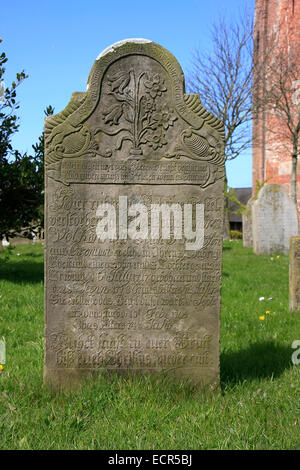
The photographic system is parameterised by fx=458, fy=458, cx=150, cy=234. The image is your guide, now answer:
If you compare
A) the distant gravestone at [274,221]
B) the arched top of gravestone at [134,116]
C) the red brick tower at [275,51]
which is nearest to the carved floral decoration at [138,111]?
the arched top of gravestone at [134,116]

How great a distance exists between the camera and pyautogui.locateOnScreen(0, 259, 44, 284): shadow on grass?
26.8 ft

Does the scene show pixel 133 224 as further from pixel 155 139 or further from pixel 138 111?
pixel 138 111

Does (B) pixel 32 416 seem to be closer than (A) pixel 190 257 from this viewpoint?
Yes

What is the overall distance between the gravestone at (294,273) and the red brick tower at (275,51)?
45.0ft

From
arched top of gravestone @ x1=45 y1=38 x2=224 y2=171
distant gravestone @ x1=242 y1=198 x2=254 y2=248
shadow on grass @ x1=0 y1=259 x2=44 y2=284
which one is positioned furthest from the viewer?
distant gravestone @ x1=242 y1=198 x2=254 y2=248

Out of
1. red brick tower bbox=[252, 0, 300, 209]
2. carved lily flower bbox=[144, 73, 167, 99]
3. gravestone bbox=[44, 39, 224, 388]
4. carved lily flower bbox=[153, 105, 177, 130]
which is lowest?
gravestone bbox=[44, 39, 224, 388]

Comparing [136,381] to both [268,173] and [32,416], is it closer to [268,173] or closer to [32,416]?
[32,416]

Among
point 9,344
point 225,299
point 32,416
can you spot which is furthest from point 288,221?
point 32,416

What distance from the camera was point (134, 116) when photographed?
146 inches

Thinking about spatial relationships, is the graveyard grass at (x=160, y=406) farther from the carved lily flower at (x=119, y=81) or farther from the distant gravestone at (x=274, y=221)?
the distant gravestone at (x=274, y=221)

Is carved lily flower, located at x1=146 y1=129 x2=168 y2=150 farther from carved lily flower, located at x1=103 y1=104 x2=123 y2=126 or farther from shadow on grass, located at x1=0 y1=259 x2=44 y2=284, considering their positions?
shadow on grass, located at x1=0 y1=259 x2=44 y2=284

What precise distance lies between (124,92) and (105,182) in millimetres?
750

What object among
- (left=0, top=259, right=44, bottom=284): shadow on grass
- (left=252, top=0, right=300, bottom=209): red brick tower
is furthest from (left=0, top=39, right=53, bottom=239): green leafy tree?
(left=252, top=0, right=300, bottom=209): red brick tower
